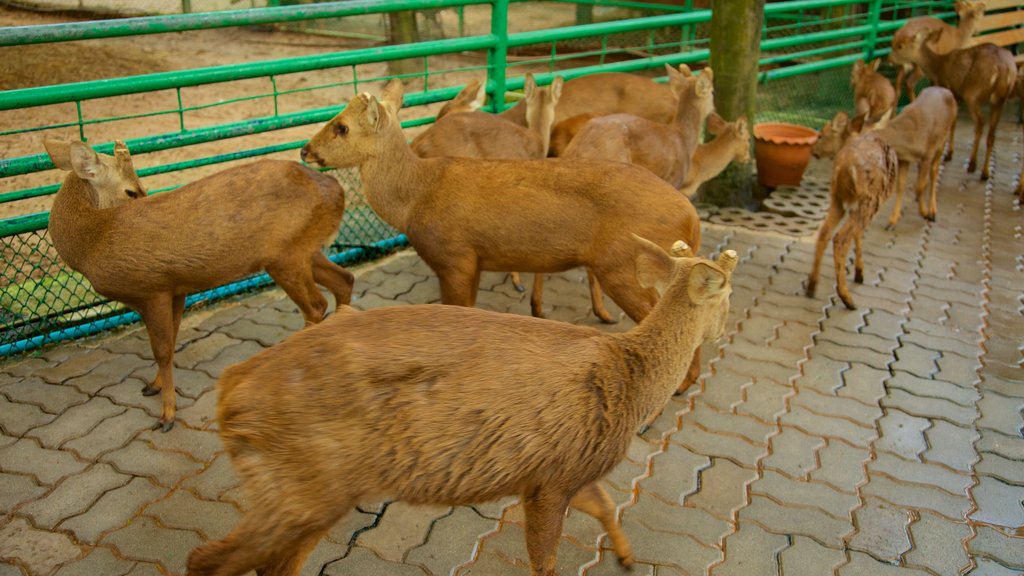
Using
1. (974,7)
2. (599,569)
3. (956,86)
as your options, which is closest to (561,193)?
(599,569)

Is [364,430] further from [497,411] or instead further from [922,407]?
[922,407]

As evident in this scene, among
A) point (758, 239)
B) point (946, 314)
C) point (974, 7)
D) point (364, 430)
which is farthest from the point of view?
point (974, 7)

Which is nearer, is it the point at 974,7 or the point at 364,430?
the point at 364,430

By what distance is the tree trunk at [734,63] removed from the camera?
7164mm

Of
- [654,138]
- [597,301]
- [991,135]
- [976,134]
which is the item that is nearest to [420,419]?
[597,301]

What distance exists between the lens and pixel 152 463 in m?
3.79

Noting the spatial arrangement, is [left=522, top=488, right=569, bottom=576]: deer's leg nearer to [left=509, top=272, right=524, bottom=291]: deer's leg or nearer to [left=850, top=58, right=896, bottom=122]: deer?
[left=509, top=272, right=524, bottom=291]: deer's leg

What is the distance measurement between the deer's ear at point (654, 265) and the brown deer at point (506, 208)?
37.6 inches

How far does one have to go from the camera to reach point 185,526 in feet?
11.2

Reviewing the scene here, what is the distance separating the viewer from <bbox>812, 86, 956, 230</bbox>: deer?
23.9 feet

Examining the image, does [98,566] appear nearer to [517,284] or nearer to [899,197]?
[517,284]

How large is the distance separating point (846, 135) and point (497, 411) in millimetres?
5312

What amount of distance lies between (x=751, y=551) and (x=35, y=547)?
8.95ft

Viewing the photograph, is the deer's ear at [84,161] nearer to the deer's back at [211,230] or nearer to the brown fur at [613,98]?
the deer's back at [211,230]
